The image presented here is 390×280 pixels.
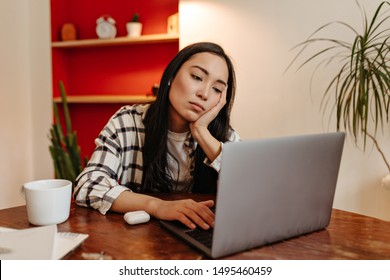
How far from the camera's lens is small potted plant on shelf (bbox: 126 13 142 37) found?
10.1 ft

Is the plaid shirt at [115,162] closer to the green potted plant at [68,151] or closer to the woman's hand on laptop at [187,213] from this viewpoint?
the woman's hand on laptop at [187,213]

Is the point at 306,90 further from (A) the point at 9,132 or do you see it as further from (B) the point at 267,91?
(A) the point at 9,132

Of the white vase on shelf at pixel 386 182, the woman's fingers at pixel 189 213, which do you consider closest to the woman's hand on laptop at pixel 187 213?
the woman's fingers at pixel 189 213

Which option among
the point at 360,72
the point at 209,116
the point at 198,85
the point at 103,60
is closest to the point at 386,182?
the point at 360,72

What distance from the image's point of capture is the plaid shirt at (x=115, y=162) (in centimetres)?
112

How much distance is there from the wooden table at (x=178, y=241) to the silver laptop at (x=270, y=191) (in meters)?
0.03

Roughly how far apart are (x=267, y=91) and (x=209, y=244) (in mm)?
1953

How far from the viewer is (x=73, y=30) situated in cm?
336

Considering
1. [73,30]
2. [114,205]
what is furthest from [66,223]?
[73,30]

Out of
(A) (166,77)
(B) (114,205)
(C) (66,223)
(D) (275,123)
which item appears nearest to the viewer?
(C) (66,223)

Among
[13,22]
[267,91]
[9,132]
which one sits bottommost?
[9,132]

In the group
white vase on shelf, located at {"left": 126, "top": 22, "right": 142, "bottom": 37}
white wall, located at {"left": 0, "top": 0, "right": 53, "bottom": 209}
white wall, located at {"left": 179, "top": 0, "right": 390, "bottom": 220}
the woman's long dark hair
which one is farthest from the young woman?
white wall, located at {"left": 0, "top": 0, "right": 53, "bottom": 209}
